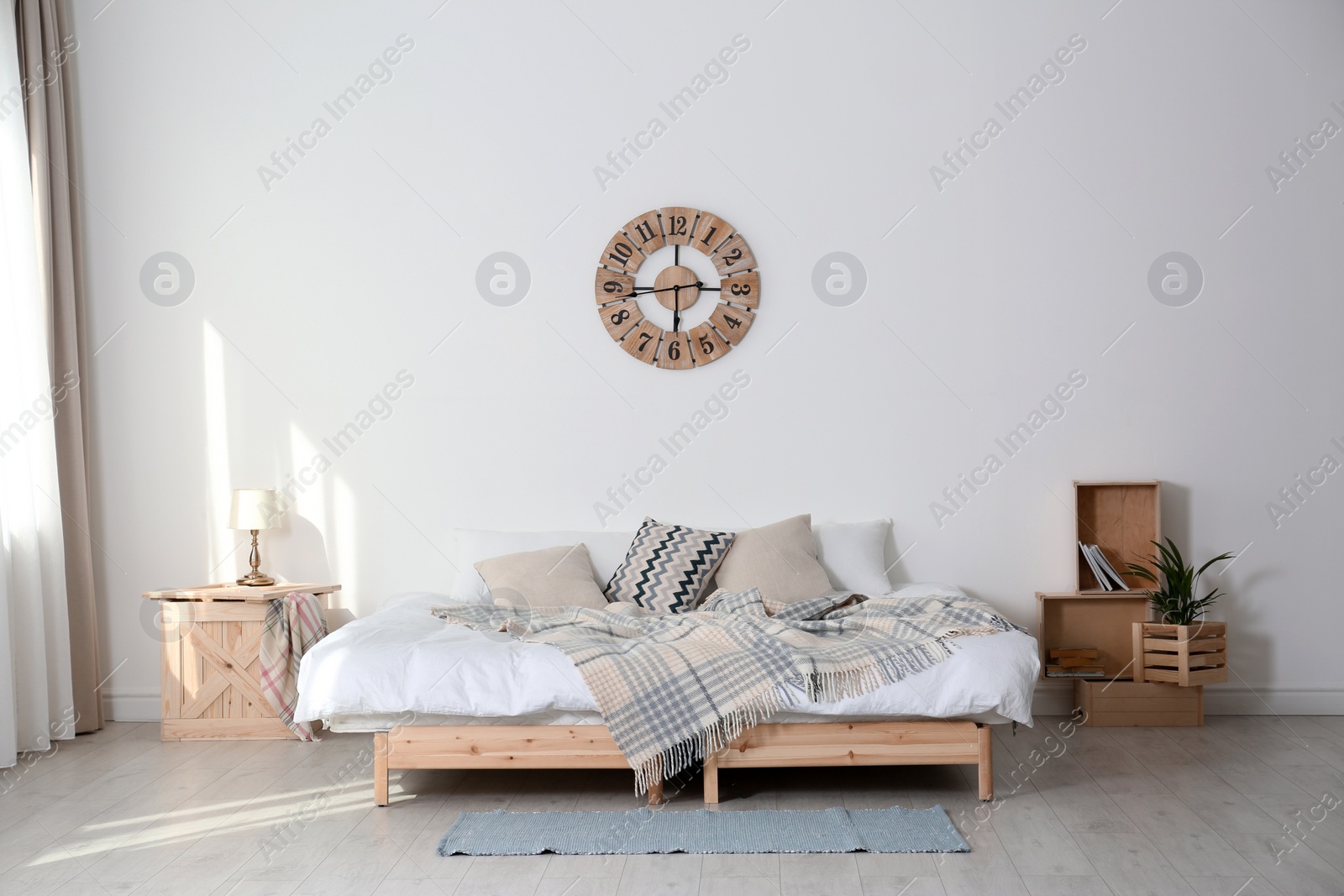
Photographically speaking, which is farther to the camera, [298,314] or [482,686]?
[298,314]

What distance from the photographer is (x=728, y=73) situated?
12.9 feet

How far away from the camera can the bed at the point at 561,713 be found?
8.70ft

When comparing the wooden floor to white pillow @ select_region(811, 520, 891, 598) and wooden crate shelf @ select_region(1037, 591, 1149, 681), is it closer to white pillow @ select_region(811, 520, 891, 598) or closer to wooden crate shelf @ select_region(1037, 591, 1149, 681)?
wooden crate shelf @ select_region(1037, 591, 1149, 681)

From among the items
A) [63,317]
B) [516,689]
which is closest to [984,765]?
[516,689]

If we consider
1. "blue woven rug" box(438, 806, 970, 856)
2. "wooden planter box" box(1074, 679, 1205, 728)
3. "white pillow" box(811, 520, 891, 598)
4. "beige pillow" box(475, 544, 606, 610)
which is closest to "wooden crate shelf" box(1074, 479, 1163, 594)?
"wooden planter box" box(1074, 679, 1205, 728)

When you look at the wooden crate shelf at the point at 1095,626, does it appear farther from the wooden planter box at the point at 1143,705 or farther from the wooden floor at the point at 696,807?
the wooden floor at the point at 696,807

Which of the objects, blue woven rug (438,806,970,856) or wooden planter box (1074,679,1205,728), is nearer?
blue woven rug (438,806,970,856)

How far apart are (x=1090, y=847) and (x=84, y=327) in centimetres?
405

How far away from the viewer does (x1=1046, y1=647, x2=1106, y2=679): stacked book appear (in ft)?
12.1

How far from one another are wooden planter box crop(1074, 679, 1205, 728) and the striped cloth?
289 cm

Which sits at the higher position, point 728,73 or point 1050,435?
point 728,73

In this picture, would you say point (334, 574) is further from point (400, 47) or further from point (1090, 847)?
point (1090, 847)

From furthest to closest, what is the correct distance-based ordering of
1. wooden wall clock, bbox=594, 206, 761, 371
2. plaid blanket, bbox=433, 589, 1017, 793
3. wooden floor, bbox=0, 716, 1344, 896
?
1. wooden wall clock, bbox=594, 206, 761, 371
2. plaid blanket, bbox=433, 589, 1017, 793
3. wooden floor, bbox=0, 716, 1344, 896

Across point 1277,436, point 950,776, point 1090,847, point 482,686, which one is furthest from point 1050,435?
point 482,686
